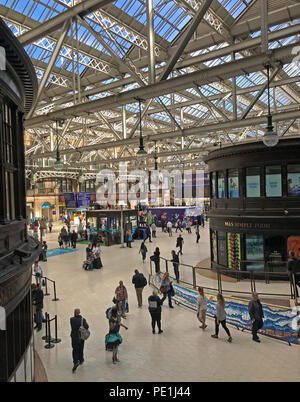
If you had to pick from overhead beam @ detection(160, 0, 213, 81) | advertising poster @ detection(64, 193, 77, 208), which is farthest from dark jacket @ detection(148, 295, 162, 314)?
advertising poster @ detection(64, 193, 77, 208)

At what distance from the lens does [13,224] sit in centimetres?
559

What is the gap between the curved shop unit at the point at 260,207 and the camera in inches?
569

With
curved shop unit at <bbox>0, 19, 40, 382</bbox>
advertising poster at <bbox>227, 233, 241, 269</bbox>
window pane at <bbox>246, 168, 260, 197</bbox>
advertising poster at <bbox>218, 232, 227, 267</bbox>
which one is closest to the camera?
curved shop unit at <bbox>0, 19, 40, 382</bbox>

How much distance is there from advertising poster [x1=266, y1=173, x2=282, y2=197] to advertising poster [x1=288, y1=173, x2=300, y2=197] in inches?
16.4

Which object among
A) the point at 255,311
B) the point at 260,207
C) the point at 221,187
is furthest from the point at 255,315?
the point at 221,187

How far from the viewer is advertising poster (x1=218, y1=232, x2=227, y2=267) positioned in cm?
1631

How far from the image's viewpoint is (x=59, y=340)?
9.36 meters

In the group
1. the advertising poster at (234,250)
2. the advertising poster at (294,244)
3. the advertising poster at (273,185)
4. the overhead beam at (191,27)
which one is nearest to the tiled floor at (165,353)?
the advertising poster at (294,244)

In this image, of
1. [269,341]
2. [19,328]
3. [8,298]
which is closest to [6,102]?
[8,298]

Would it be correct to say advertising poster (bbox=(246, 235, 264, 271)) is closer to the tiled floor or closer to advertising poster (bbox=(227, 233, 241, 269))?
advertising poster (bbox=(227, 233, 241, 269))

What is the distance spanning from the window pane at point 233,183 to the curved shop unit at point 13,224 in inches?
443

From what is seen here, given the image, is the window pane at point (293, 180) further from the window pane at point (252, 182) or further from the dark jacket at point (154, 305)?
the dark jacket at point (154, 305)

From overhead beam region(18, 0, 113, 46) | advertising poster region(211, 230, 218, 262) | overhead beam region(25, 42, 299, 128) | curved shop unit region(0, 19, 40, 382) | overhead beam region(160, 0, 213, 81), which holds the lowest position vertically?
advertising poster region(211, 230, 218, 262)
